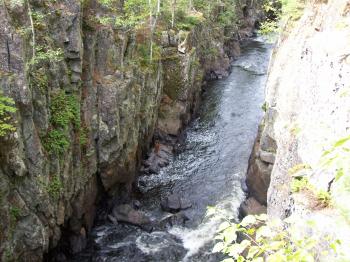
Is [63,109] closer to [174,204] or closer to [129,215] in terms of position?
[129,215]

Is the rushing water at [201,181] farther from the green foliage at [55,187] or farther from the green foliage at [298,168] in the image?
the green foliage at [298,168]

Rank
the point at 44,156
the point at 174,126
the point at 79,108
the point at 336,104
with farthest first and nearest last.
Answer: the point at 174,126, the point at 79,108, the point at 44,156, the point at 336,104

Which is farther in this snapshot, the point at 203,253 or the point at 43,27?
the point at 203,253

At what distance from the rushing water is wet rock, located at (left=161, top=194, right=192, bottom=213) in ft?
1.38

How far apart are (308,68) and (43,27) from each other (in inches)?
474

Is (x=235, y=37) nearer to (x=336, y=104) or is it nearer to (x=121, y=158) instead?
(x=121, y=158)

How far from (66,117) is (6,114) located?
4.26 meters

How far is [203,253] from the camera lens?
20.5m

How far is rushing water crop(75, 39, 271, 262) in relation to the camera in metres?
20.8

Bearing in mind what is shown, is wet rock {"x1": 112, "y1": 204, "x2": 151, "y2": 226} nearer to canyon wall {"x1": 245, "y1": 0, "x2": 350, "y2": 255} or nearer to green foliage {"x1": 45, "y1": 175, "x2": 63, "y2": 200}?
green foliage {"x1": 45, "y1": 175, "x2": 63, "y2": 200}

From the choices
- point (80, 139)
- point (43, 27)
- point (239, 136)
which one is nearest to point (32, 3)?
point (43, 27)

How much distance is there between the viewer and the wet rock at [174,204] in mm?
23938

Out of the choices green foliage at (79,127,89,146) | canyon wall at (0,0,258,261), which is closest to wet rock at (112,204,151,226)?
canyon wall at (0,0,258,261)

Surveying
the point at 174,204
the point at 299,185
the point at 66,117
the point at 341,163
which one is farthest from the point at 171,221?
the point at 341,163
